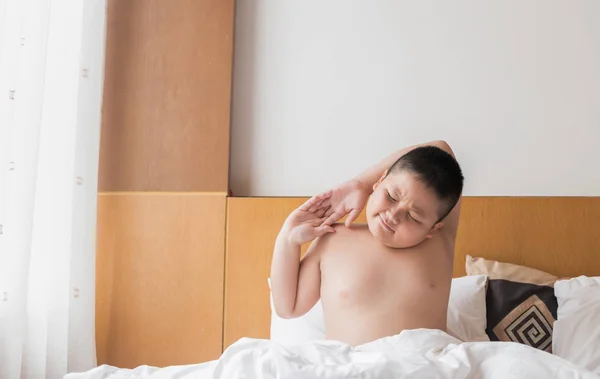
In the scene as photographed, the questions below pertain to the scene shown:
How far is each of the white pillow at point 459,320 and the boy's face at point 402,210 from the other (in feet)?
1.22

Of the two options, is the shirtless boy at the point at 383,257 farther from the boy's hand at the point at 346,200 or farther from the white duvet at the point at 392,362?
the white duvet at the point at 392,362

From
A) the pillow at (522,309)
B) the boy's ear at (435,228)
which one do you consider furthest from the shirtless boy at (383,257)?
the pillow at (522,309)

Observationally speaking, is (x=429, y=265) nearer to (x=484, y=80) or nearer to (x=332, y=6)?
(x=484, y=80)

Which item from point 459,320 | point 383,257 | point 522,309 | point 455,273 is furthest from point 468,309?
point 383,257

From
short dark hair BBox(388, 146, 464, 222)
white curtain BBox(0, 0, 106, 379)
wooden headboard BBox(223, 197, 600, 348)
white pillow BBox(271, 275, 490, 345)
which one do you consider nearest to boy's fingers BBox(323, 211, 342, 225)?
short dark hair BBox(388, 146, 464, 222)

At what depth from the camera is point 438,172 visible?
1.54m

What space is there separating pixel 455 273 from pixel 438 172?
0.68 meters

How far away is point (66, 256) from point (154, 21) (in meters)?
0.91

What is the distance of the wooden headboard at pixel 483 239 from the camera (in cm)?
204

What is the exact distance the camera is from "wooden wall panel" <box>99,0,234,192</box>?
2.35 metres

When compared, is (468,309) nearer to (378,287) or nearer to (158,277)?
(378,287)

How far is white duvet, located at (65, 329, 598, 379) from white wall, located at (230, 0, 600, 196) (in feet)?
3.06

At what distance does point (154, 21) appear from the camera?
2.41 metres

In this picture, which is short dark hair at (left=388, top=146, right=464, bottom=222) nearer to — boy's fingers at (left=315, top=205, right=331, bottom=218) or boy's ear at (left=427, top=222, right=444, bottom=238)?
boy's ear at (left=427, top=222, right=444, bottom=238)
